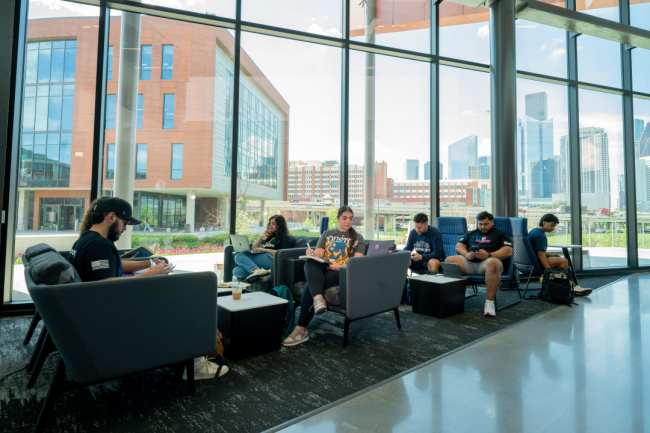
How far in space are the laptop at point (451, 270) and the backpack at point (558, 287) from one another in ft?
4.11

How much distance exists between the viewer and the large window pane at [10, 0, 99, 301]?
383 centimetres

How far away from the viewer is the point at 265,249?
4.16 meters

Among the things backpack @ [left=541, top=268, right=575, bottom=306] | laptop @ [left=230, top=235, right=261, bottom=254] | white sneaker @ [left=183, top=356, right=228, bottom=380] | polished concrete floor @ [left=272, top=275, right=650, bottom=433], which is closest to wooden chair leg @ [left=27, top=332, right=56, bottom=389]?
white sneaker @ [left=183, top=356, right=228, bottom=380]

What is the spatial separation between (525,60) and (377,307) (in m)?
5.76

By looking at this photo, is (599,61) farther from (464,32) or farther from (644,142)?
(464,32)

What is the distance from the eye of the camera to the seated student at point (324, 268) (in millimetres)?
2748

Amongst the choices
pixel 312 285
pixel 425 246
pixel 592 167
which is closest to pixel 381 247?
pixel 312 285

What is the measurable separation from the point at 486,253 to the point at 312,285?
2168mm

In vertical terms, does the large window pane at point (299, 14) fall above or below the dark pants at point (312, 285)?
above

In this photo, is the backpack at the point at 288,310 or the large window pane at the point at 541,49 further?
the large window pane at the point at 541,49

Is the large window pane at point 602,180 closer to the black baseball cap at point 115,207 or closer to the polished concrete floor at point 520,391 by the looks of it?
the polished concrete floor at point 520,391

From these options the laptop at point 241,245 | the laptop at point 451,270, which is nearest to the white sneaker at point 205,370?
the laptop at point 241,245

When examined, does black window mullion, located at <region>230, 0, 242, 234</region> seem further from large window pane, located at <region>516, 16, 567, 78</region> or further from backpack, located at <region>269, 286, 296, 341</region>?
large window pane, located at <region>516, 16, 567, 78</region>

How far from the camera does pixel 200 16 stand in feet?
14.5
